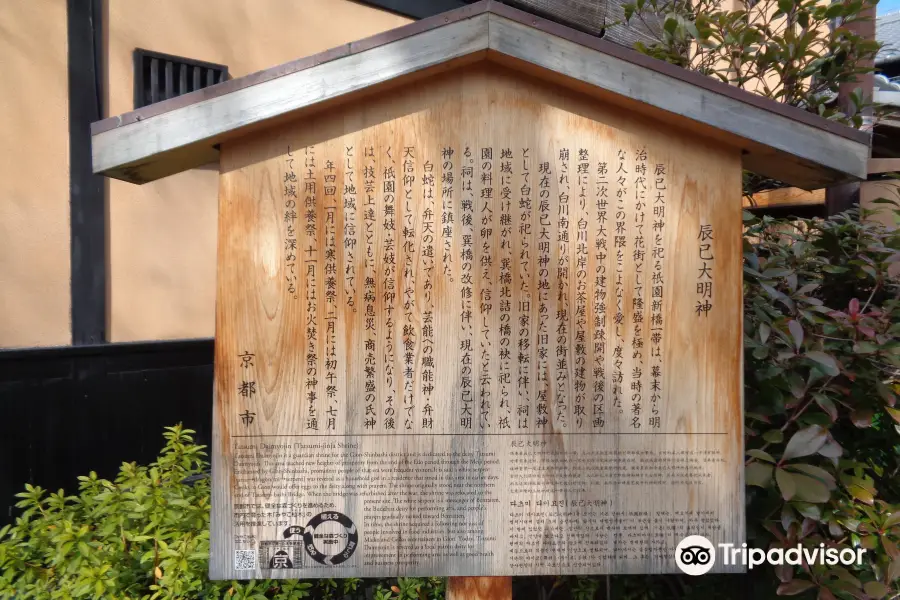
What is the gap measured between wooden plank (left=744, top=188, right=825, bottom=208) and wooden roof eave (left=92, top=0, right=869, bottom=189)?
2160mm

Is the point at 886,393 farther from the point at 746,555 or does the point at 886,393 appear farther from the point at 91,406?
the point at 91,406

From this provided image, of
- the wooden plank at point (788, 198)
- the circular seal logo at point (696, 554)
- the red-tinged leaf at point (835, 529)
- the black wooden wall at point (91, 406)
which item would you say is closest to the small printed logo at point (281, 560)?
the circular seal logo at point (696, 554)

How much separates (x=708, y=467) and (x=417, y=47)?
146 centimetres

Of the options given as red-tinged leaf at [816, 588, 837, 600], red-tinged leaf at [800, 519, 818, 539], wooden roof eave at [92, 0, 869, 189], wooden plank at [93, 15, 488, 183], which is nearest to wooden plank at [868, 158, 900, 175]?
wooden roof eave at [92, 0, 869, 189]

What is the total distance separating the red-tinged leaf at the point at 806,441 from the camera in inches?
70.8

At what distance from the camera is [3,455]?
10.8 feet

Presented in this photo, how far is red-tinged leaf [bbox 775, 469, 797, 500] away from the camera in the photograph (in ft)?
5.65

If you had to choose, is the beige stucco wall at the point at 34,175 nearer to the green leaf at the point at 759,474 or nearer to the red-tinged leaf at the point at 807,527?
the green leaf at the point at 759,474

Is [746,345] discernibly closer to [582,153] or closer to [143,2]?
[582,153]

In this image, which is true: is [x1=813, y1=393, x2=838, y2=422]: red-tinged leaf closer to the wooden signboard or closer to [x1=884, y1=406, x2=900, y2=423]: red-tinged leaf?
[x1=884, y1=406, x2=900, y2=423]: red-tinged leaf

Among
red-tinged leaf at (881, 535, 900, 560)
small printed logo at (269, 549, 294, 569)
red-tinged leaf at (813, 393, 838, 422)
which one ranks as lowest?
red-tinged leaf at (881, 535, 900, 560)

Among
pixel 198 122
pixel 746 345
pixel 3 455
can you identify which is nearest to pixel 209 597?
pixel 198 122

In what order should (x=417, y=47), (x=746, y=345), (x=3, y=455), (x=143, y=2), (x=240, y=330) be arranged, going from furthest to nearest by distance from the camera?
(x=143, y=2) → (x=3, y=455) → (x=746, y=345) → (x=240, y=330) → (x=417, y=47)

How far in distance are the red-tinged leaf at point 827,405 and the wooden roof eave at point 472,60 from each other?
0.75 meters
